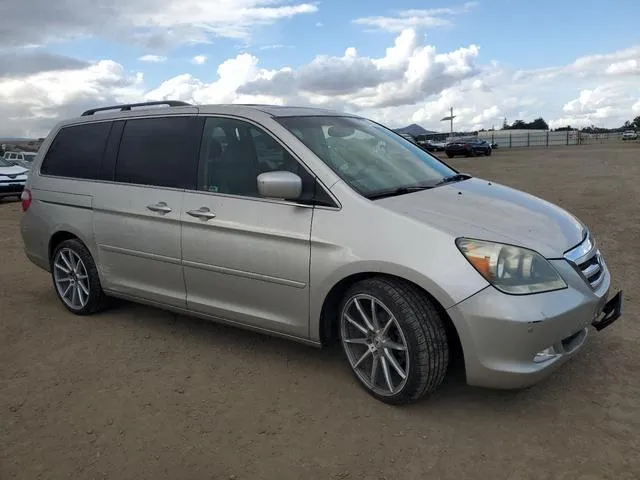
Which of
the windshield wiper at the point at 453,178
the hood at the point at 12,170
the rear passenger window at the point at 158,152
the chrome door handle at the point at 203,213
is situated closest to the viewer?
the chrome door handle at the point at 203,213

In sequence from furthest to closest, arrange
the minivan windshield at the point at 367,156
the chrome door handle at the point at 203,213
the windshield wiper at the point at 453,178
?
the windshield wiper at the point at 453,178 → the chrome door handle at the point at 203,213 → the minivan windshield at the point at 367,156

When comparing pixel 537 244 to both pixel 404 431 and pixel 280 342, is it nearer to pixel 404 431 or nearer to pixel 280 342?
pixel 404 431

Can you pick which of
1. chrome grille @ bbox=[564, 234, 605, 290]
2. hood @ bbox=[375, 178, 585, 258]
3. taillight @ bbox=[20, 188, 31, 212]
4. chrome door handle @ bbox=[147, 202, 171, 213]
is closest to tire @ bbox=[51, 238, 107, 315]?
taillight @ bbox=[20, 188, 31, 212]

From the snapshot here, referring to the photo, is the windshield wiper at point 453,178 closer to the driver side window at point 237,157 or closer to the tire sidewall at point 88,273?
the driver side window at point 237,157

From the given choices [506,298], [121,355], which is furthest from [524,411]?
[121,355]

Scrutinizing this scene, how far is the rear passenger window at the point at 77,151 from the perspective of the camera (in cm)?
487

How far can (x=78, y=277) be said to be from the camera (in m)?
5.05

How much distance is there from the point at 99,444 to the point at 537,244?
8.49 feet

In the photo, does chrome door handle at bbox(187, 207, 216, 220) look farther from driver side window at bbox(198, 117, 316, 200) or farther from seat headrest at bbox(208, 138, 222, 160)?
seat headrest at bbox(208, 138, 222, 160)

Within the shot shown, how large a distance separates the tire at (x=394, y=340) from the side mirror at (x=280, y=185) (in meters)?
0.68

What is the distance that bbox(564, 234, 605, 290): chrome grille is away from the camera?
10.6 feet

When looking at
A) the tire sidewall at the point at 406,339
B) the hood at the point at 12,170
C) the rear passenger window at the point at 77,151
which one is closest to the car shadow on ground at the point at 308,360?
the tire sidewall at the point at 406,339

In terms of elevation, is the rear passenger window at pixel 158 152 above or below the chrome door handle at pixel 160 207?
above

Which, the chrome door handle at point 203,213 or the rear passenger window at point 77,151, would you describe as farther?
the rear passenger window at point 77,151
